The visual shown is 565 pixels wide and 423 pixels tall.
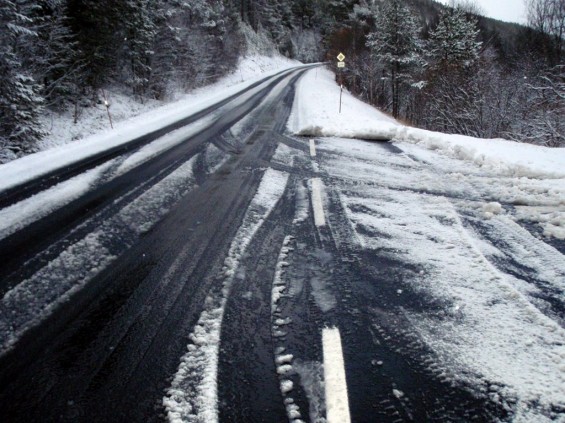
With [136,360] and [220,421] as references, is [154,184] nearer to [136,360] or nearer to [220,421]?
[136,360]

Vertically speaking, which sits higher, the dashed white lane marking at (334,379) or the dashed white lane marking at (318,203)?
the dashed white lane marking at (318,203)

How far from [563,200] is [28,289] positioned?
614cm

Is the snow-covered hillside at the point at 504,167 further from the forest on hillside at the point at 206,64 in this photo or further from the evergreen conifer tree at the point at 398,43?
the evergreen conifer tree at the point at 398,43

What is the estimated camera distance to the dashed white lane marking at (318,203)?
435 centimetres

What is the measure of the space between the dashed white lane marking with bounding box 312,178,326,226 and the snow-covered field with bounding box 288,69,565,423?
0.29 m

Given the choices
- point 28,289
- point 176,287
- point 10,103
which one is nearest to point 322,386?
point 176,287

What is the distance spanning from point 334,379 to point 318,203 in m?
2.98

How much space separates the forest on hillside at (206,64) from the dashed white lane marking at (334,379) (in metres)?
10.7

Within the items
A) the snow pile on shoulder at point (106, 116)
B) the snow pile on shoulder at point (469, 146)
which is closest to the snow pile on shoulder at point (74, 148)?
the snow pile on shoulder at point (106, 116)

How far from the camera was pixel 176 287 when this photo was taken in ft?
10.0

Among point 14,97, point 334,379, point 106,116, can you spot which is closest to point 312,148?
point 334,379

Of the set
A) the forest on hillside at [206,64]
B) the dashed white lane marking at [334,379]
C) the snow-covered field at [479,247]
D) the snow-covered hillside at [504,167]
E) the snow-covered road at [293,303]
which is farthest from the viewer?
the forest on hillside at [206,64]

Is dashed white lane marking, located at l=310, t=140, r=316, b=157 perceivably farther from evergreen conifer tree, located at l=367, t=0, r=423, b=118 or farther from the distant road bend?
evergreen conifer tree, located at l=367, t=0, r=423, b=118

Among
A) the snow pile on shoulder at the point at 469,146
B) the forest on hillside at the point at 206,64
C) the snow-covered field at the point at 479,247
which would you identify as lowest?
the snow-covered field at the point at 479,247
